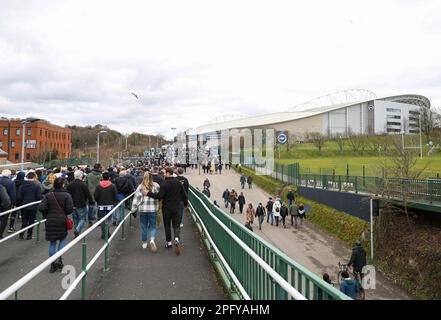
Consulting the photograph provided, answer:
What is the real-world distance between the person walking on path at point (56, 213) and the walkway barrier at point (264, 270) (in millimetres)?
2534

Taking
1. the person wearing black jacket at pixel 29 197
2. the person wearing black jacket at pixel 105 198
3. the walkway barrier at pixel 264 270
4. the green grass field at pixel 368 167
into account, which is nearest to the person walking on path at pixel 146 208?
the person wearing black jacket at pixel 105 198

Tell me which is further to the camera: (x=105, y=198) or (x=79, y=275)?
(x=105, y=198)

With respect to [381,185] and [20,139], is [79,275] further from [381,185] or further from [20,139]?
[20,139]

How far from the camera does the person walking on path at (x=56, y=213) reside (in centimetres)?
612

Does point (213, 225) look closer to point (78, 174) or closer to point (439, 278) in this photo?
A: point (78, 174)

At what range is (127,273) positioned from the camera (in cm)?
606

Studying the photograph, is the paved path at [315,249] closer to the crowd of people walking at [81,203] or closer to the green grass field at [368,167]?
the green grass field at [368,167]

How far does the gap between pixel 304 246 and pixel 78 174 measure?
47.3 ft

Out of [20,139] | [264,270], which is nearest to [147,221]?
[264,270]

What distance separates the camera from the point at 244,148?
282ft

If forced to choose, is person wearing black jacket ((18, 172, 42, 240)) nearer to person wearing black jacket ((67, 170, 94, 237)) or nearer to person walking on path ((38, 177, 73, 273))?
person wearing black jacket ((67, 170, 94, 237))

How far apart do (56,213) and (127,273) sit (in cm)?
153

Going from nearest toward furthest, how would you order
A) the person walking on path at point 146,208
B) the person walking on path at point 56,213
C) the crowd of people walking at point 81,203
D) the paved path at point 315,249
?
the person walking on path at point 56,213, the crowd of people walking at point 81,203, the person walking on path at point 146,208, the paved path at point 315,249
